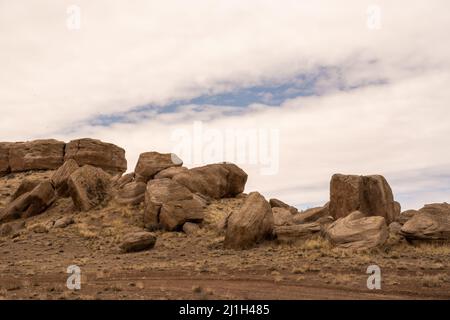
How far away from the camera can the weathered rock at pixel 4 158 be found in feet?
187

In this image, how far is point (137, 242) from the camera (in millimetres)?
28109

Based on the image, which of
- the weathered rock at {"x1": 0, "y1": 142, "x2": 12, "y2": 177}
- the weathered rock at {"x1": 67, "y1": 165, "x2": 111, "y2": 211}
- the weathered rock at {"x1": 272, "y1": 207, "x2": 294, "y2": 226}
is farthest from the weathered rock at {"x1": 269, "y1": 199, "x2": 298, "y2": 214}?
the weathered rock at {"x1": 0, "y1": 142, "x2": 12, "y2": 177}

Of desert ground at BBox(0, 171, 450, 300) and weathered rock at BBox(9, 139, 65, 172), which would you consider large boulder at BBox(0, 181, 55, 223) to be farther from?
weathered rock at BBox(9, 139, 65, 172)

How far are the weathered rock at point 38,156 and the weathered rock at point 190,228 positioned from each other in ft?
89.0

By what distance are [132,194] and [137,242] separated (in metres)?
11.9

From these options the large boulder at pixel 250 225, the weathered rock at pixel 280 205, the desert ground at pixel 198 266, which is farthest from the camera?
the weathered rock at pixel 280 205

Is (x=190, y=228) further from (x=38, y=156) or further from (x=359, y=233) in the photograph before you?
(x=38, y=156)

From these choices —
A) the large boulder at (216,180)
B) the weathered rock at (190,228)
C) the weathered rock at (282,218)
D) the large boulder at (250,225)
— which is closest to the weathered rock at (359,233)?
the large boulder at (250,225)

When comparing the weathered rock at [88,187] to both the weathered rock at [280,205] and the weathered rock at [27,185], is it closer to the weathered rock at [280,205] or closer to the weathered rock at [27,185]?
the weathered rock at [27,185]

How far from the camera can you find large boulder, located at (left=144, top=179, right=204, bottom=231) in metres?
33.9

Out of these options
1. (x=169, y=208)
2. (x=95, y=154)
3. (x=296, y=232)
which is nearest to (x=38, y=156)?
(x=95, y=154)

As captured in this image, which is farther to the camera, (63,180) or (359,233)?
(63,180)
